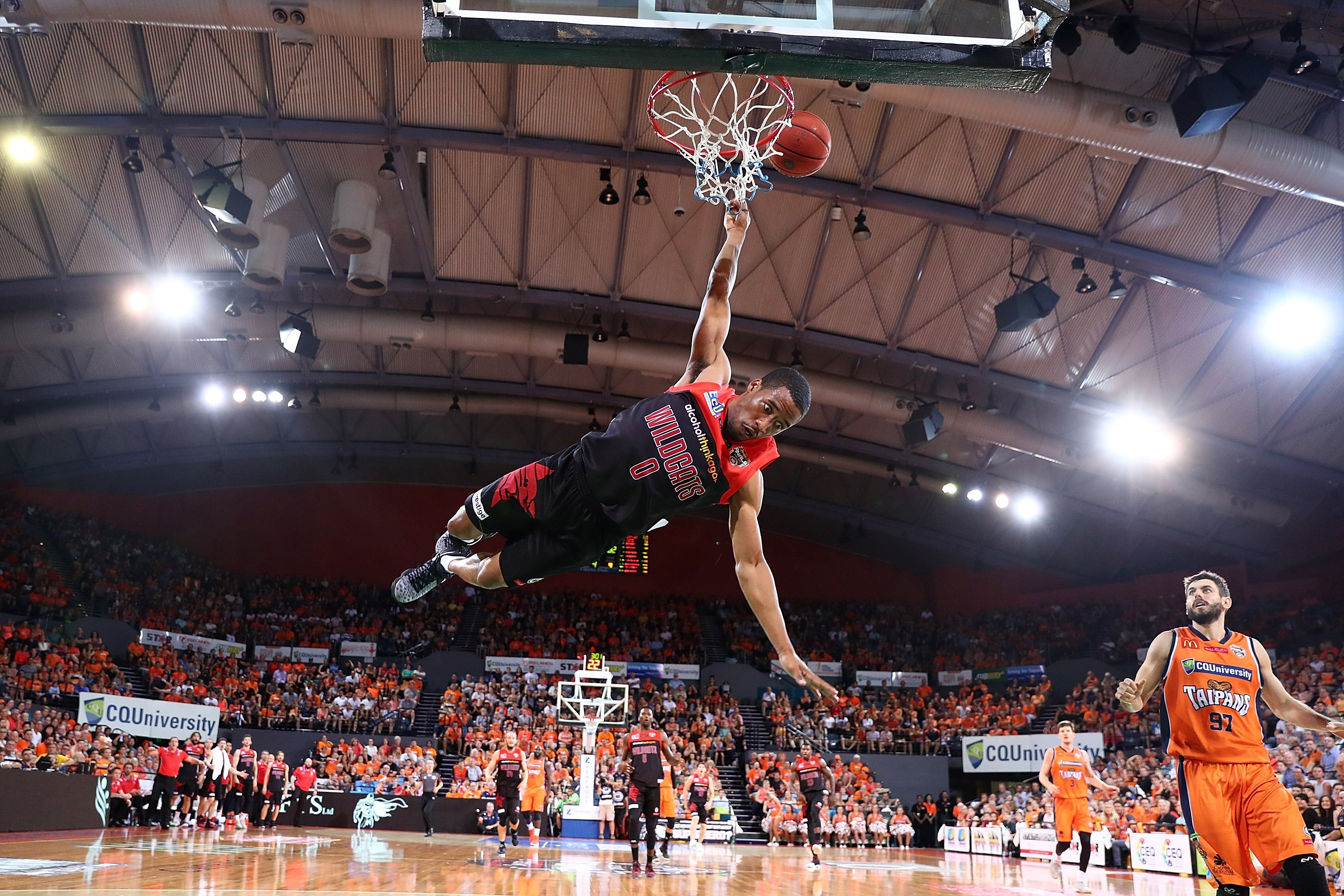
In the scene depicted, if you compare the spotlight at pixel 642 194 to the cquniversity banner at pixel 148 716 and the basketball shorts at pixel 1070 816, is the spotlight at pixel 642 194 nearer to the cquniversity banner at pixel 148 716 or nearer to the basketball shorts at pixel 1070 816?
the basketball shorts at pixel 1070 816

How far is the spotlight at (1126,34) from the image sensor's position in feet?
40.4

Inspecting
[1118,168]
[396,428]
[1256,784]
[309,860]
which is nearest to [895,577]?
[396,428]

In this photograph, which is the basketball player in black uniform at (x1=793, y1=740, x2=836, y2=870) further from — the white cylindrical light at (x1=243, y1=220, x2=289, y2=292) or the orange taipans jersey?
the white cylindrical light at (x1=243, y1=220, x2=289, y2=292)

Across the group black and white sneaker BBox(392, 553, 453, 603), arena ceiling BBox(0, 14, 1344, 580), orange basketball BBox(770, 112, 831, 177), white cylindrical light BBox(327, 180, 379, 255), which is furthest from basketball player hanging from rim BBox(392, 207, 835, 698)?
white cylindrical light BBox(327, 180, 379, 255)

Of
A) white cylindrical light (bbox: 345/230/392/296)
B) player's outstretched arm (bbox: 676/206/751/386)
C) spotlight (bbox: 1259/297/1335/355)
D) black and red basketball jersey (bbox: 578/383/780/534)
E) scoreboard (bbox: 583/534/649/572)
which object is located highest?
white cylindrical light (bbox: 345/230/392/296)

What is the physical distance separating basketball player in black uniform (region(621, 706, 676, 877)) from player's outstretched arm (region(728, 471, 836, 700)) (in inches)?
285

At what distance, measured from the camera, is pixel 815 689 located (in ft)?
13.3

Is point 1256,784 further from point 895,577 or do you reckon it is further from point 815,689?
point 895,577

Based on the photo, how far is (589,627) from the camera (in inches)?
1195

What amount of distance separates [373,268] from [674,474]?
1412 centimetres

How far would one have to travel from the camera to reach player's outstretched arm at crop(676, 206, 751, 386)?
5000 millimetres

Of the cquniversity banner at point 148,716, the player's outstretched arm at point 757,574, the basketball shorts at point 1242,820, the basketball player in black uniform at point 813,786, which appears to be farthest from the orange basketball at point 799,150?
the cquniversity banner at point 148,716

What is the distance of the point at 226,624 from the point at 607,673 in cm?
1279

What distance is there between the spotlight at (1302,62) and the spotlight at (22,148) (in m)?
18.6
